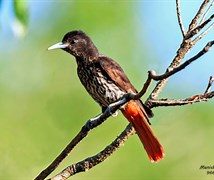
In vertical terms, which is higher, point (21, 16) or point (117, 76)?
point (117, 76)

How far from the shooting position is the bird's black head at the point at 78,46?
17.4ft

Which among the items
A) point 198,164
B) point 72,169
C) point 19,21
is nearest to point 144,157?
point 198,164

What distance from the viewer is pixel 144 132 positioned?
4.79 m

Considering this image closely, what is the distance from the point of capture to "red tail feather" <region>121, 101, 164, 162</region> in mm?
4750

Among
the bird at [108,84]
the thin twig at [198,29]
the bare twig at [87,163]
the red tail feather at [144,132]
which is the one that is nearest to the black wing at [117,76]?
the bird at [108,84]

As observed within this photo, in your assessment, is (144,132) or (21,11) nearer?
(21,11)

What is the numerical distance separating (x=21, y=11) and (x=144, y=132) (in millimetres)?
1535

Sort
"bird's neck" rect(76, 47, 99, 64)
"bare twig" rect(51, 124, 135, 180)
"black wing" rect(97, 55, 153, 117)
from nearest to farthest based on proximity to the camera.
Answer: "bare twig" rect(51, 124, 135, 180)
"black wing" rect(97, 55, 153, 117)
"bird's neck" rect(76, 47, 99, 64)

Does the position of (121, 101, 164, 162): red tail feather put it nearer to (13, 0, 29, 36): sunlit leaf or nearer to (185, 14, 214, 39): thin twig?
(185, 14, 214, 39): thin twig

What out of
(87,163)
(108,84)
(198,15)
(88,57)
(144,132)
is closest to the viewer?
(87,163)

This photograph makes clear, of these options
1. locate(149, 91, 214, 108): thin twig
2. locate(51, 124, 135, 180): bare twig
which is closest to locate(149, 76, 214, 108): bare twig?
locate(149, 91, 214, 108): thin twig

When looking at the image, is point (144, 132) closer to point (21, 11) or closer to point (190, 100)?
point (190, 100)

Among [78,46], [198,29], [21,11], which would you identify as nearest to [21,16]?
[21,11]

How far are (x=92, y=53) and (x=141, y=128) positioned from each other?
0.83 metres
